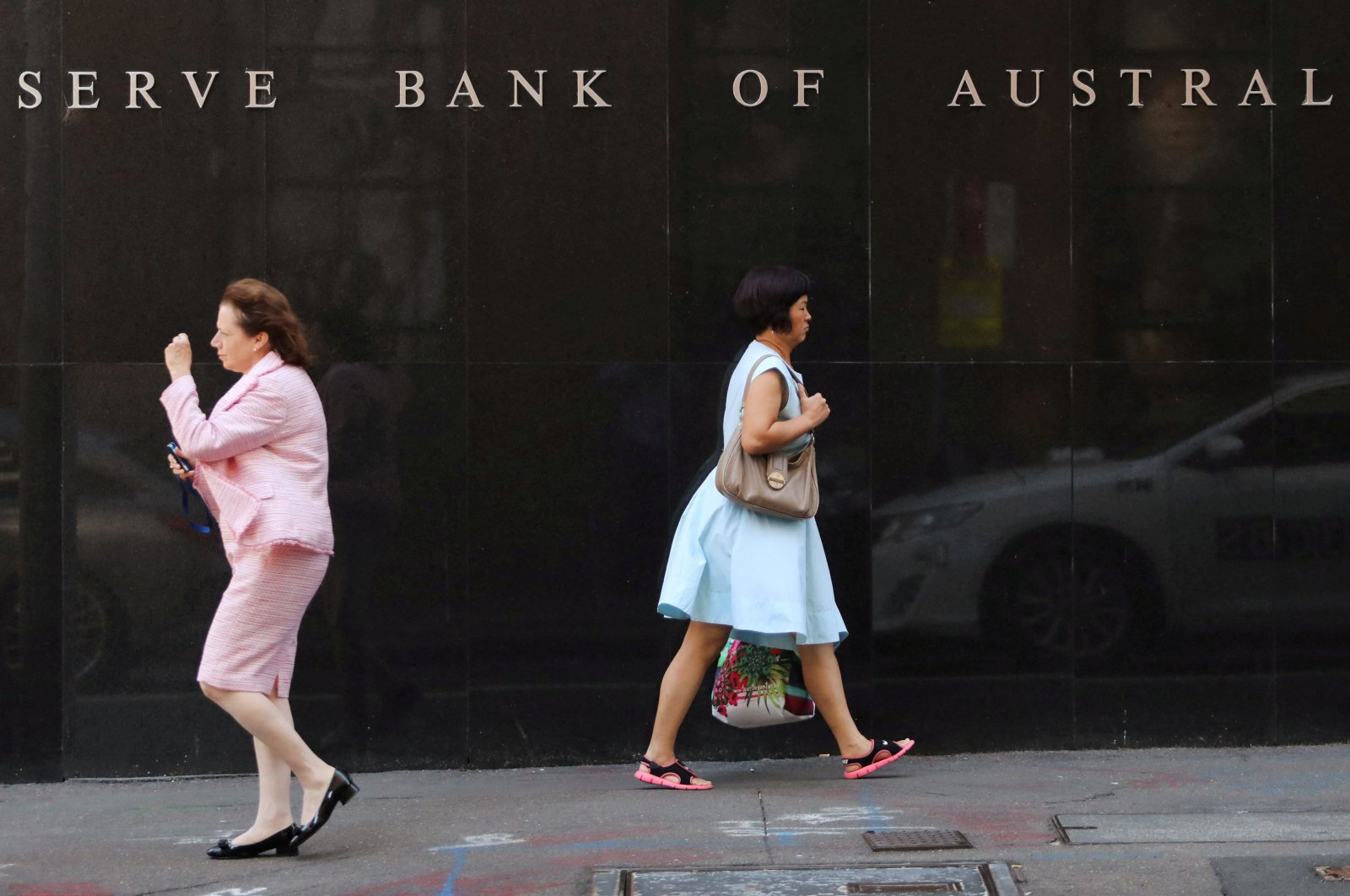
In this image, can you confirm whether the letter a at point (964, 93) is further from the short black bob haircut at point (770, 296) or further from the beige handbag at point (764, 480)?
the beige handbag at point (764, 480)

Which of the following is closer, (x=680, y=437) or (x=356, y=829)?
(x=356, y=829)

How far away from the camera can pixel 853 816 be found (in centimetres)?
586

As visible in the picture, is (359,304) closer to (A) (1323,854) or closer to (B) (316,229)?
(B) (316,229)

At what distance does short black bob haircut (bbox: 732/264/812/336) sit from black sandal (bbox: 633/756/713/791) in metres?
1.61

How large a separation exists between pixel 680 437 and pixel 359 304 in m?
1.37

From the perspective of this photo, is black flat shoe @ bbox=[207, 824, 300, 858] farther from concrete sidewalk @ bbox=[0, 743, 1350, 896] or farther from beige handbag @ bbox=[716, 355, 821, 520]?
beige handbag @ bbox=[716, 355, 821, 520]

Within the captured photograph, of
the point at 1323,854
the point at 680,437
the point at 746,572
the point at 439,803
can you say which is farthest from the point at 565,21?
the point at 1323,854

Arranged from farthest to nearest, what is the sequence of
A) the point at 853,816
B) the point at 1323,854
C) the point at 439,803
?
the point at 439,803, the point at 853,816, the point at 1323,854

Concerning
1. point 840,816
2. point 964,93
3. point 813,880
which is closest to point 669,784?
point 840,816

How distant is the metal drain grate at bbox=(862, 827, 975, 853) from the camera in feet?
17.5

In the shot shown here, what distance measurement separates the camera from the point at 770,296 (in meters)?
6.23

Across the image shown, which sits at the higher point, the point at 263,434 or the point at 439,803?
the point at 263,434

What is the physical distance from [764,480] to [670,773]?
115cm

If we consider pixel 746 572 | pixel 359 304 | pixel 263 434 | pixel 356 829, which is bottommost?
pixel 356 829
